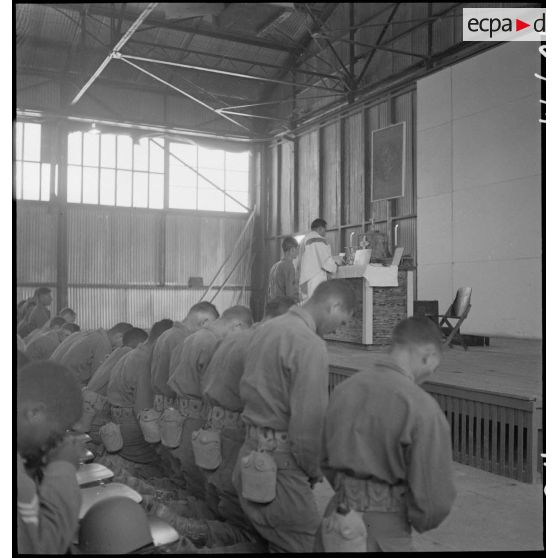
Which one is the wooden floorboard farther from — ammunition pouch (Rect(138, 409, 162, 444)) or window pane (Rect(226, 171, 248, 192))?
window pane (Rect(226, 171, 248, 192))

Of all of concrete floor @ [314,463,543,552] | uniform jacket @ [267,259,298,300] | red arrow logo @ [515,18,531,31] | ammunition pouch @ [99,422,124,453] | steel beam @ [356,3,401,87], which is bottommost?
concrete floor @ [314,463,543,552]

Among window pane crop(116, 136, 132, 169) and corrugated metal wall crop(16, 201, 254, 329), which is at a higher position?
window pane crop(116, 136, 132, 169)

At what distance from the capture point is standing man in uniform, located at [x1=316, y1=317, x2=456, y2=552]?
221cm

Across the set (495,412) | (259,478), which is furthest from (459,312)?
(259,478)

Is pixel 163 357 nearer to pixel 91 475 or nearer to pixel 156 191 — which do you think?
pixel 91 475

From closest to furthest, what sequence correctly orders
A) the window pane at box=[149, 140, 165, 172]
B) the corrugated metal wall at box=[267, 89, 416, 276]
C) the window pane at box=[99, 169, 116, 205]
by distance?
the corrugated metal wall at box=[267, 89, 416, 276], the window pane at box=[99, 169, 116, 205], the window pane at box=[149, 140, 165, 172]

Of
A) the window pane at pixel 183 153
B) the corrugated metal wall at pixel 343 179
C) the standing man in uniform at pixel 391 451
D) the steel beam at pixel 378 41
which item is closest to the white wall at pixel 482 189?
the corrugated metal wall at pixel 343 179

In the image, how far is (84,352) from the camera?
5.75 metres

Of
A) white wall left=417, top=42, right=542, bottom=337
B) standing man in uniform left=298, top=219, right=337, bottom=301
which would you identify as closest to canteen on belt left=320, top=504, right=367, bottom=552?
white wall left=417, top=42, right=542, bottom=337

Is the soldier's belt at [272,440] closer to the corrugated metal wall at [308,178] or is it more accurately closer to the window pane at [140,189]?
the corrugated metal wall at [308,178]

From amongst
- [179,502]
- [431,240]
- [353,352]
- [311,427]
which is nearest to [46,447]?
[311,427]

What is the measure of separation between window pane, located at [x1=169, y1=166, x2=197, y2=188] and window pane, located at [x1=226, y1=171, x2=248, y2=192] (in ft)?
3.45

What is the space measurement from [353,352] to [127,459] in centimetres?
309

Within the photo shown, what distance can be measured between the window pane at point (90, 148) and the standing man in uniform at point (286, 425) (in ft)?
42.5
